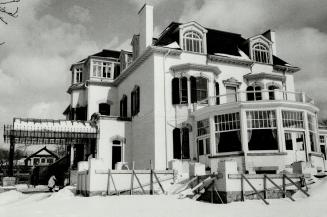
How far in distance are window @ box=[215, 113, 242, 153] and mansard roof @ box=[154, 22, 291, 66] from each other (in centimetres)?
729

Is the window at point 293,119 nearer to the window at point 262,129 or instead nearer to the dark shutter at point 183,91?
the window at point 262,129

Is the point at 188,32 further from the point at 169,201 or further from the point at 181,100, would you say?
the point at 169,201

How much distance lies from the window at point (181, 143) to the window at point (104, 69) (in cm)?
1137

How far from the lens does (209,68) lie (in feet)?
80.8

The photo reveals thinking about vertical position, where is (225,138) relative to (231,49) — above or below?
below

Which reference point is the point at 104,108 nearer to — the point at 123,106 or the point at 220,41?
the point at 123,106

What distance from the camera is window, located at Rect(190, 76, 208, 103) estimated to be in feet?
78.8

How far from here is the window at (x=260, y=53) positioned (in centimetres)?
2828

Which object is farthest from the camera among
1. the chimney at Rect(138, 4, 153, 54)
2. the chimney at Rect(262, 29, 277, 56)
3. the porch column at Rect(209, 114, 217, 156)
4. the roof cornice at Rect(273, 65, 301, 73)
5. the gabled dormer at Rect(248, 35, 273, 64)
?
the chimney at Rect(262, 29, 277, 56)

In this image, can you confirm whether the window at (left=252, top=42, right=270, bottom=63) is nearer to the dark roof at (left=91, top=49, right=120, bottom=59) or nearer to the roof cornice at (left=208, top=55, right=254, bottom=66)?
the roof cornice at (left=208, top=55, right=254, bottom=66)

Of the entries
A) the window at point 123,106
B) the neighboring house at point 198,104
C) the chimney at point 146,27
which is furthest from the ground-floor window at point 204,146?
the window at point 123,106

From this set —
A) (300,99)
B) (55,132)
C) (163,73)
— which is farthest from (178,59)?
(55,132)

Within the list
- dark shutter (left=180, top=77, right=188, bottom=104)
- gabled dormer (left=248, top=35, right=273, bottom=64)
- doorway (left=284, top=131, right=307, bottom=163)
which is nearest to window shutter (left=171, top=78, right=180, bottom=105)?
dark shutter (left=180, top=77, right=188, bottom=104)

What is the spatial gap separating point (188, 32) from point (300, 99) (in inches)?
364
